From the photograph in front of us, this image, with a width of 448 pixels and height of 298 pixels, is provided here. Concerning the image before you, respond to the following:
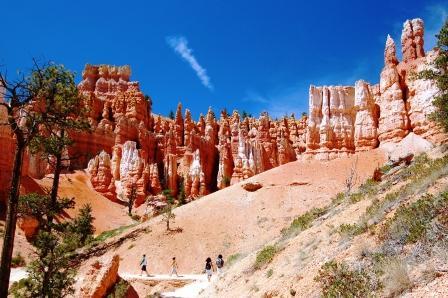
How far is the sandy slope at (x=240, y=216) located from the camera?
3747 centimetres

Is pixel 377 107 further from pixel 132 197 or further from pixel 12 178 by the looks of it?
pixel 12 178

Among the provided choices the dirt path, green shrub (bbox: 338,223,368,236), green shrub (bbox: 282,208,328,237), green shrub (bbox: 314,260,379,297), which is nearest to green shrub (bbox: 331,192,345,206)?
green shrub (bbox: 282,208,328,237)

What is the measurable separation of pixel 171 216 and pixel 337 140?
25.6m

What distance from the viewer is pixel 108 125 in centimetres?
8906

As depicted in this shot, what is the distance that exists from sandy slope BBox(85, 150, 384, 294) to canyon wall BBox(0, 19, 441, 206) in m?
5.13

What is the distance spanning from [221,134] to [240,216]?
50.1 m

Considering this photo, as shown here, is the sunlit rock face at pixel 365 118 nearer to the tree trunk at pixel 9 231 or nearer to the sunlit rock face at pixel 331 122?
the sunlit rock face at pixel 331 122

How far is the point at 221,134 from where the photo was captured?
93.7 meters

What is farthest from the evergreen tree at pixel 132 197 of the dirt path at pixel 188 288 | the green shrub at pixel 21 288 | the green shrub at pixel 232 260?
the green shrub at pixel 21 288

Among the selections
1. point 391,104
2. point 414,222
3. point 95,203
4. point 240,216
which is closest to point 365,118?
point 391,104

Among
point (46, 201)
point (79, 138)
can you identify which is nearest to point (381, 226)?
point (46, 201)

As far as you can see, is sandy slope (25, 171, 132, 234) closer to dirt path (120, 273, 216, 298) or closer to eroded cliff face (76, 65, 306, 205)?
eroded cliff face (76, 65, 306, 205)

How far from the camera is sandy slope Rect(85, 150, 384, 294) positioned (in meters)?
37.5

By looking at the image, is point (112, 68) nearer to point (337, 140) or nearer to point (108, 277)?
point (337, 140)
